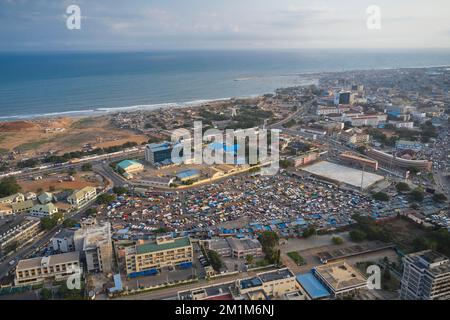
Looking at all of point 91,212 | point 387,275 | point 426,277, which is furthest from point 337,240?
point 91,212

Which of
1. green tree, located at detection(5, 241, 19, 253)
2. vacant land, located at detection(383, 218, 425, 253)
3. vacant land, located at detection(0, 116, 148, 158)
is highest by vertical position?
vacant land, located at detection(0, 116, 148, 158)

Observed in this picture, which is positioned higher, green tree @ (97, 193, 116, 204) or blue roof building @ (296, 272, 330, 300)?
green tree @ (97, 193, 116, 204)

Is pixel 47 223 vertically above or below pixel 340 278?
above

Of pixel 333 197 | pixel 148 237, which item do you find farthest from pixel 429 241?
pixel 148 237

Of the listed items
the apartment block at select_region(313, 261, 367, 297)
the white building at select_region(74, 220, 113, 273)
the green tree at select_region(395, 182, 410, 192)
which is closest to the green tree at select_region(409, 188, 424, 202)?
the green tree at select_region(395, 182, 410, 192)

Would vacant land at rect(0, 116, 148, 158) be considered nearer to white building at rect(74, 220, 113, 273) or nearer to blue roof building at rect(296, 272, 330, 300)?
white building at rect(74, 220, 113, 273)

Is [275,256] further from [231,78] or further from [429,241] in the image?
[231,78]

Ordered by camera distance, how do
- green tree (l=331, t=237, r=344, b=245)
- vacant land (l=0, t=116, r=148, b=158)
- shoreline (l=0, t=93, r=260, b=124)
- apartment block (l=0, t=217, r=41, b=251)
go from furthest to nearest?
shoreline (l=0, t=93, r=260, b=124)
vacant land (l=0, t=116, r=148, b=158)
apartment block (l=0, t=217, r=41, b=251)
green tree (l=331, t=237, r=344, b=245)

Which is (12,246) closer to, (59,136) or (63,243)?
(63,243)
